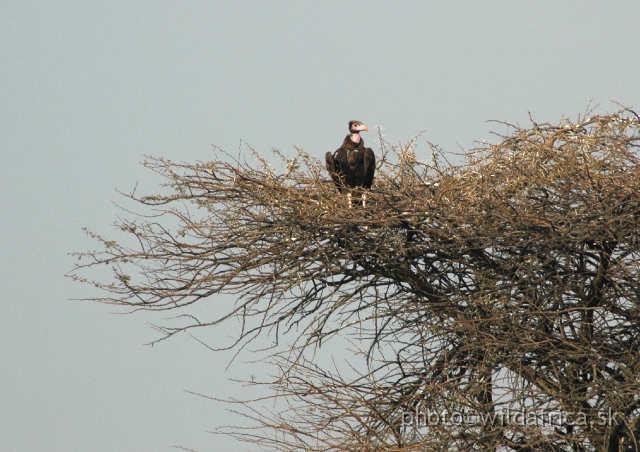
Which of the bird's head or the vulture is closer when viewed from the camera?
the vulture

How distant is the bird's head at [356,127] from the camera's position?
1052 cm

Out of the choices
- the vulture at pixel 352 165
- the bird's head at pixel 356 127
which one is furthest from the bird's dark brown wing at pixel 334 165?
the bird's head at pixel 356 127

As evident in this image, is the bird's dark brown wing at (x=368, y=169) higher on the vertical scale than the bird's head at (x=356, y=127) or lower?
lower

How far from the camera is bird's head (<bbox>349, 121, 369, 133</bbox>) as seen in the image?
10523mm

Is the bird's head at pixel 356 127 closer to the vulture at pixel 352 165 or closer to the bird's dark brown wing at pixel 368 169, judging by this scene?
the vulture at pixel 352 165

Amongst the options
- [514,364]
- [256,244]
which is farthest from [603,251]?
[256,244]

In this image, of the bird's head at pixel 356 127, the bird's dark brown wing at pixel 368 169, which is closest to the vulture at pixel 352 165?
the bird's dark brown wing at pixel 368 169

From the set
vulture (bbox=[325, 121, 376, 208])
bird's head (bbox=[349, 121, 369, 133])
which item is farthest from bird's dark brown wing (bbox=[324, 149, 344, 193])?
bird's head (bbox=[349, 121, 369, 133])

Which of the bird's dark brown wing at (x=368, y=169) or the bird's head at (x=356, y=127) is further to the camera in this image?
the bird's head at (x=356, y=127)

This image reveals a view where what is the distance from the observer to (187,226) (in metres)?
8.93

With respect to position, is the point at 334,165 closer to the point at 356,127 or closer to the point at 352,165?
the point at 352,165

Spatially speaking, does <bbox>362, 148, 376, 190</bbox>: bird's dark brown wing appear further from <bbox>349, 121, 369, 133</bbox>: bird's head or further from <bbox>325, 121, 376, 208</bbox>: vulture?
<bbox>349, 121, 369, 133</bbox>: bird's head

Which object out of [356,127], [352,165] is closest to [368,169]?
[352,165]

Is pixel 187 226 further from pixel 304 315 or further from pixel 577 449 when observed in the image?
pixel 577 449
